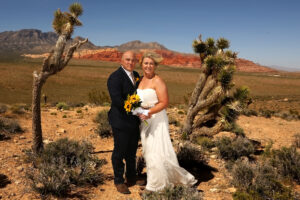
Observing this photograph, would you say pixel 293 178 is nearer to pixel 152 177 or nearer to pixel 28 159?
pixel 152 177

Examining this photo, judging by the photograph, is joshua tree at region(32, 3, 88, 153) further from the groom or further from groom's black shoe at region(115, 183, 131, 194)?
groom's black shoe at region(115, 183, 131, 194)

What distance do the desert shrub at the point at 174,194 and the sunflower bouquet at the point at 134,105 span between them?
1.25m

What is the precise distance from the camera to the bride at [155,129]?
3992mm

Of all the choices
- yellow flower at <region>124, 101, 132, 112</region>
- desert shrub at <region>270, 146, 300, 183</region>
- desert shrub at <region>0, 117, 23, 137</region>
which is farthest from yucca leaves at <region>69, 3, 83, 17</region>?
desert shrub at <region>270, 146, 300, 183</region>

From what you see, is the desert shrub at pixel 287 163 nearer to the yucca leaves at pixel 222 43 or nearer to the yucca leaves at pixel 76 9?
the yucca leaves at pixel 222 43

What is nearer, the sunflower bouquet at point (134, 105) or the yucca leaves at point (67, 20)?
the sunflower bouquet at point (134, 105)

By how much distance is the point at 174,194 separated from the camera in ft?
13.0

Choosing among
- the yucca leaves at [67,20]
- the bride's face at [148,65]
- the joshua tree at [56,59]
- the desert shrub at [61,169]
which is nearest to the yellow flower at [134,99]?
the bride's face at [148,65]

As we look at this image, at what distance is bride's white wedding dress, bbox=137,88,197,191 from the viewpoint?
4.04 m

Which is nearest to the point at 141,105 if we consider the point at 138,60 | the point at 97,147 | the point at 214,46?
the point at 138,60

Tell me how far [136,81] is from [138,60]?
44cm

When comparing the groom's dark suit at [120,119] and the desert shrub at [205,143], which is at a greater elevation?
the groom's dark suit at [120,119]

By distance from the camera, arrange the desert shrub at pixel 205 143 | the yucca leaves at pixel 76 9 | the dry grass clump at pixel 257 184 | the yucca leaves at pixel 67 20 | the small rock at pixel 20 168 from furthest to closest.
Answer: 1. the desert shrub at pixel 205 143
2. the yucca leaves at pixel 76 9
3. the yucca leaves at pixel 67 20
4. the small rock at pixel 20 168
5. the dry grass clump at pixel 257 184

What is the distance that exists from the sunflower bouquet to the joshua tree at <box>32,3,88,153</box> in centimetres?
239
